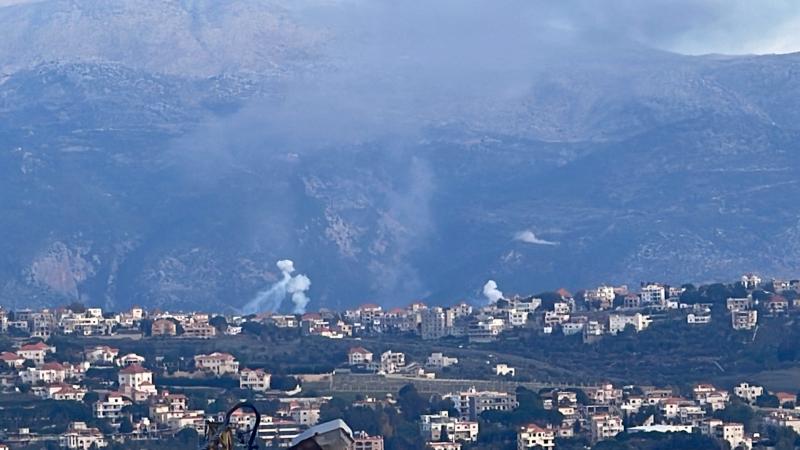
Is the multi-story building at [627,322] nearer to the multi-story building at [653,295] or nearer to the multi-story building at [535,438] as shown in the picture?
the multi-story building at [653,295]

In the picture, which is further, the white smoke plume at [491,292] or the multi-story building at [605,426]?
the white smoke plume at [491,292]

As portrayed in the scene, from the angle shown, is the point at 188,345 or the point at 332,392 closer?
the point at 332,392

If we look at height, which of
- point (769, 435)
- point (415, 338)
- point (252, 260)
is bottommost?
point (769, 435)

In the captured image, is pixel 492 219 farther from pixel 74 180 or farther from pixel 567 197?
pixel 74 180

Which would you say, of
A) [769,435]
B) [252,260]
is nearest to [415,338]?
[769,435]

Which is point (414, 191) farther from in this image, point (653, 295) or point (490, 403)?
point (490, 403)

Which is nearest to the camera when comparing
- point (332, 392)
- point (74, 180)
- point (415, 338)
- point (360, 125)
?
point (332, 392)

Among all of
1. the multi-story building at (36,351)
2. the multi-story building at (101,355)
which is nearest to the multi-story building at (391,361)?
the multi-story building at (101,355)
